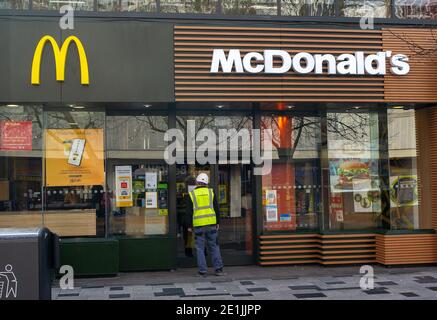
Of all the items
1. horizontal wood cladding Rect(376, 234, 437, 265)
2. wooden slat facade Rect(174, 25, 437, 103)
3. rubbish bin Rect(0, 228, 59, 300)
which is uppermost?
wooden slat facade Rect(174, 25, 437, 103)

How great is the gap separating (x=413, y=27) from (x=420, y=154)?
2556 mm

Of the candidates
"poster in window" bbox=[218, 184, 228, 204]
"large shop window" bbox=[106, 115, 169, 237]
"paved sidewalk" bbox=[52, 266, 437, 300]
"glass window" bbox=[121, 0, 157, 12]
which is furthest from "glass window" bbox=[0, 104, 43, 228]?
"poster in window" bbox=[218, 184, 228, 204]

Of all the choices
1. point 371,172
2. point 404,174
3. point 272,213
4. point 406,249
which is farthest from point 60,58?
point 406,249

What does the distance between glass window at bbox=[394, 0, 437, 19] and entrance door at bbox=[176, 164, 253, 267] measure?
4.32 meters

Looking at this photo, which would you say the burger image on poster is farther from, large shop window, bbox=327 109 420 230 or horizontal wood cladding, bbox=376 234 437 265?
horizontal wood cladding, bbox=376 234 437 265

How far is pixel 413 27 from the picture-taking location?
10.8 meters

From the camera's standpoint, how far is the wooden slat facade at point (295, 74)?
10.0 meters

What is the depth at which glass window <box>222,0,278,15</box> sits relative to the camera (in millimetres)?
10438

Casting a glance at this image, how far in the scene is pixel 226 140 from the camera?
37.0ft

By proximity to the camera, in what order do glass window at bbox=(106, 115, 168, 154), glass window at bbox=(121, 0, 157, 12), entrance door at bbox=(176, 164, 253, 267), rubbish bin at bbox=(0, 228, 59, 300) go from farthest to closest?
entrance door at bbox=(176, 164, 253, 267), glass window at bbox=(106, 115, 168, 154), glass window at bbox=(121, 0, 157, 12), rubbish bin at bbox=(0, 228, 59, 300)

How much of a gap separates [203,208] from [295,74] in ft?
9.90

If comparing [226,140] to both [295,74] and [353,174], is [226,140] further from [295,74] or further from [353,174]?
[353,174]

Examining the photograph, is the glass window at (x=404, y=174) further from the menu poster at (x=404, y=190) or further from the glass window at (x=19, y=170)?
the glass window at (x=19, y=170)
